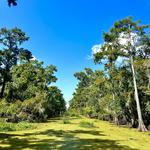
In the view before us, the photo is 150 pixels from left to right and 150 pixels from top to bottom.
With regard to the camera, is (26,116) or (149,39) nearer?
(149,39)

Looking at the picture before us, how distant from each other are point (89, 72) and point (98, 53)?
241ft

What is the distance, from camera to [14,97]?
4594 centimetres

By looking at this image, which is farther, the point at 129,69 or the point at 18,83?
the point at 18,83

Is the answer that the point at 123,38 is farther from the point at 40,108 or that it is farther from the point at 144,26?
the point at 40,108

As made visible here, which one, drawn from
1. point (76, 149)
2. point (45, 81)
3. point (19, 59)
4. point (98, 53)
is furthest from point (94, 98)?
point (76, 149)

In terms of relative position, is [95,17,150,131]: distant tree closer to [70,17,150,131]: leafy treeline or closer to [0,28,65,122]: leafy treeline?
[70,17,150,131]: leafy treeline

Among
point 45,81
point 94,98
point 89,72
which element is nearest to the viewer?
point 45,81

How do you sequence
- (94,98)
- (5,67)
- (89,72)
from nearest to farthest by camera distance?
(5,67), (94,98), (89,72)

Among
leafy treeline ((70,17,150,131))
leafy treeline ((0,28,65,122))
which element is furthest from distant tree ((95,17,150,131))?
leafy treeline ((0,28,65,122))

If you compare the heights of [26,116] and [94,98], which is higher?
[94,98]

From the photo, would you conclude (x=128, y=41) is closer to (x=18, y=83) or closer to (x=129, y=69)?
(x=129, y=69)

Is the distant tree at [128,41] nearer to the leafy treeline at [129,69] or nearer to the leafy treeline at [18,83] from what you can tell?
the leafy treeline at [129,69]

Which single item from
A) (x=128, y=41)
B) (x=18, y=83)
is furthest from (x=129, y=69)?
(x=18, y=83)

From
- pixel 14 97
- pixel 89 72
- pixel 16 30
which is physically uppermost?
pixel 89 72
